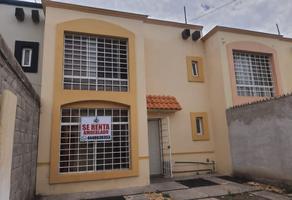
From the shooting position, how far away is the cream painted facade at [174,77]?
838 centimetres

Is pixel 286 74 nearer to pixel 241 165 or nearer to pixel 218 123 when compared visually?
pixel 218 123

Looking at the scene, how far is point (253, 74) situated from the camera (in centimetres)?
1131

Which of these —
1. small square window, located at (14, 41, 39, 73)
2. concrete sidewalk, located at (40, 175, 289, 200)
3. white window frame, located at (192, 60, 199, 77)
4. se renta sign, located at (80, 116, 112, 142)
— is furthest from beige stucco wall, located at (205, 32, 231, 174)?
small square window, located at (14, 41, 39, 73)

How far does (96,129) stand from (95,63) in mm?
2638

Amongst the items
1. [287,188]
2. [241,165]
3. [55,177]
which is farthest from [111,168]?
[287,188]

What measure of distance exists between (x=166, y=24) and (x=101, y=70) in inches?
182

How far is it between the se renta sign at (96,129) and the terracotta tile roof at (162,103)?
2.08 m

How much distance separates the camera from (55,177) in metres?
7.48

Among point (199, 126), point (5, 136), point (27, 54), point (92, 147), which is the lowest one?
point (92, 147)

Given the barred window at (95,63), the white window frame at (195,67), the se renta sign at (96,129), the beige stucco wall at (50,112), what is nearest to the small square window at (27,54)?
the beige stucco wall at (50,112)

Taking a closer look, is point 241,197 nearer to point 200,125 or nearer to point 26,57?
point 200,125

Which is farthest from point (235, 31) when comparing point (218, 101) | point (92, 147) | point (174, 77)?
point (92, 147)

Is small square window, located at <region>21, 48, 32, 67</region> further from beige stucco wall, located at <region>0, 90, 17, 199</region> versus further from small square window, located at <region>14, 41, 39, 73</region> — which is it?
beige stucco wall, located at <region>0, 90, 17, 199</region>

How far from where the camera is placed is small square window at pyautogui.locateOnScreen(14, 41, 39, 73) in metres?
9.27
